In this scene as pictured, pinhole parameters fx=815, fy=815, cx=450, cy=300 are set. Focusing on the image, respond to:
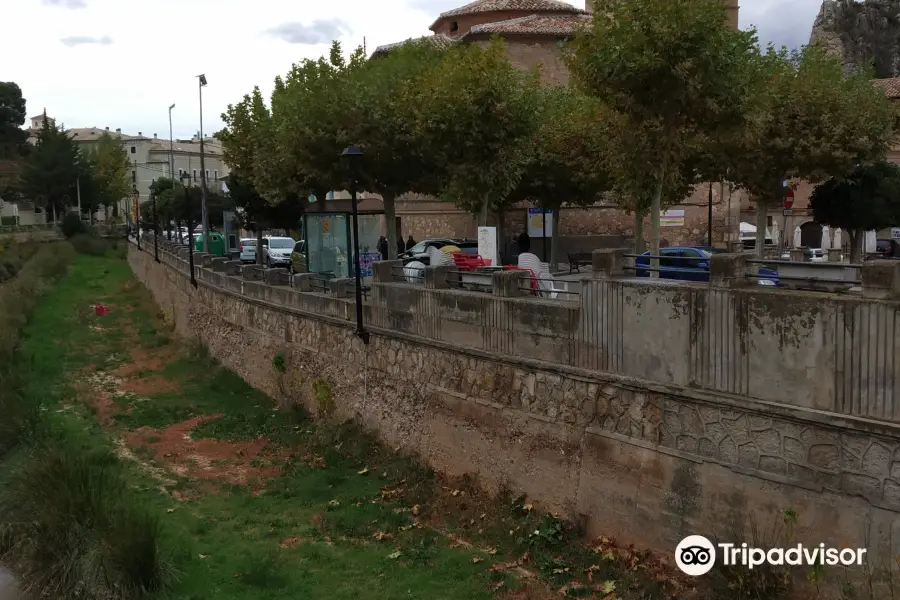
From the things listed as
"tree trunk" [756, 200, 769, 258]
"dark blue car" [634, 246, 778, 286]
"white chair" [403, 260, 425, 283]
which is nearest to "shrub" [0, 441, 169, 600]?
"white chair" [403, 260, 425, 283]

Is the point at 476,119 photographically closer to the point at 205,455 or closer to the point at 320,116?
the point at 320,116

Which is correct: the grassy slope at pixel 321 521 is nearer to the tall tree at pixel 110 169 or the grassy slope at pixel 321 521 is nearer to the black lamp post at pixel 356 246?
the black lamp post at pixel 356 246

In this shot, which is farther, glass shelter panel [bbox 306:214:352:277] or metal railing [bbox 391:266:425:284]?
glass shelter panel [bbox 306:214:352:277]

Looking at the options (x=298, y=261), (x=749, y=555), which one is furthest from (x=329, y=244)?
(x=749, y=555)

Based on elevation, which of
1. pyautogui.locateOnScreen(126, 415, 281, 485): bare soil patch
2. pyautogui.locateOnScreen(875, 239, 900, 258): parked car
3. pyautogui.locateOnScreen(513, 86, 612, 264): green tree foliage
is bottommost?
pyautogui.locateOnScreen(126, 415, 281, 485): bare soil patch

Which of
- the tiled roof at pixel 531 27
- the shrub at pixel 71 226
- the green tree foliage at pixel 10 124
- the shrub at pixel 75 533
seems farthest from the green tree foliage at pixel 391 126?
the green tree foliage at pixel 10 124

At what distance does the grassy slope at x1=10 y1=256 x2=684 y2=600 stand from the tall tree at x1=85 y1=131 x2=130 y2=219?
227 feet

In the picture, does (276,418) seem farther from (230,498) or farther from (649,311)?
(649,311)

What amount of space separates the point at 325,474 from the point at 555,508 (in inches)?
198

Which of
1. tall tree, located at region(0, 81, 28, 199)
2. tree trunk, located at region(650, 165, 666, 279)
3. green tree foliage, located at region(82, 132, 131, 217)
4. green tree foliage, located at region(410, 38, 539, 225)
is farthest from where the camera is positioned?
green tree foliage, located at region(82, 132, 131, 217)

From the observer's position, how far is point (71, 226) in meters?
68.9

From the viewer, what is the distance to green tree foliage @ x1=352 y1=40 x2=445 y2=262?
2069cm

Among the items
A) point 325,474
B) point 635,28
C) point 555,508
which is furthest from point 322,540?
point 635,28

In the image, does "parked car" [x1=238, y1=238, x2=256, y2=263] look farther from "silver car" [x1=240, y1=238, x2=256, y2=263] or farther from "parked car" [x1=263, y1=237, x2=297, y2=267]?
"parked car" [x1=263, y1=237, x2=297, y2=267]
